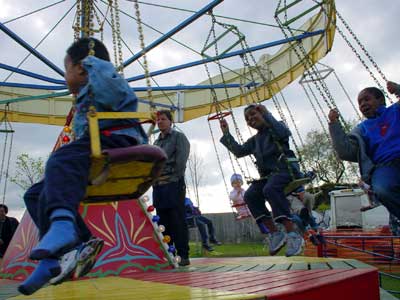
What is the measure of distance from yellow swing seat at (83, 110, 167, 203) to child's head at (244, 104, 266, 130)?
175 centimetres

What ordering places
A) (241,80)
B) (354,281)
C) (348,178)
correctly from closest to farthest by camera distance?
(354,281) < (241,80) < (348,178)

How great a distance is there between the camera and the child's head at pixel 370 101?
3.16 m

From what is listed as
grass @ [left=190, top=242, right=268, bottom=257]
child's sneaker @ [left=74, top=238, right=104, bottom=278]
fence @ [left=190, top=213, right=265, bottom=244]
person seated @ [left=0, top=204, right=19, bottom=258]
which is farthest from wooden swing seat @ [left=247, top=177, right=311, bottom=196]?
fence @ [left=190, top=213, right=265, bottom=244]

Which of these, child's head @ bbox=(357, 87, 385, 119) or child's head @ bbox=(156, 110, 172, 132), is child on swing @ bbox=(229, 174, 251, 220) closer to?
child's head @ bbox=(156, 110, 172, 132)

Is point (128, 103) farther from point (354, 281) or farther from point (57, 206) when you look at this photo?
point (354, 281)

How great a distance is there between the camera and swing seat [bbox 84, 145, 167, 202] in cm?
194

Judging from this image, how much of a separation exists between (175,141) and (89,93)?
222cm

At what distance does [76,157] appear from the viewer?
1.95 meters

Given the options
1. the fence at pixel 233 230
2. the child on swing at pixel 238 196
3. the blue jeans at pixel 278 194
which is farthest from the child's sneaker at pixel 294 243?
the fence at pixel 233 230

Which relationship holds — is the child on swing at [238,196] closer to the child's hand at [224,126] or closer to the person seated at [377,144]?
the child's hand at [224,126]

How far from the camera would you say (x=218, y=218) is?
65.6 ft

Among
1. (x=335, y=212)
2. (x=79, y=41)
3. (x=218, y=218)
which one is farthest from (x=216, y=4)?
(x=218, y=218)

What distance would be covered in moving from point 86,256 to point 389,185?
1.85 metres

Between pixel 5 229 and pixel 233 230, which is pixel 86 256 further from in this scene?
pixel 233 230
